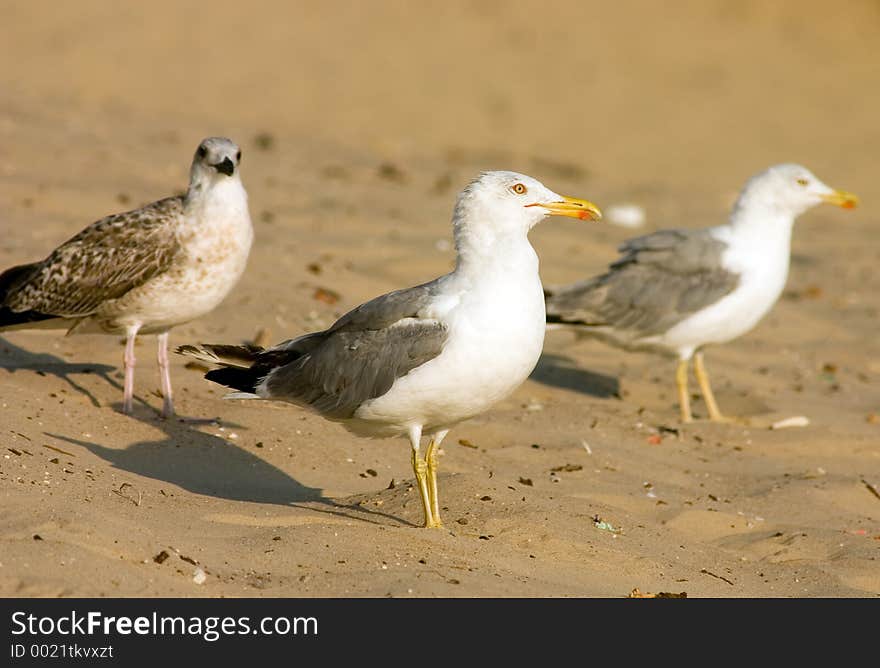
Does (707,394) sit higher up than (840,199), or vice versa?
(840,199)

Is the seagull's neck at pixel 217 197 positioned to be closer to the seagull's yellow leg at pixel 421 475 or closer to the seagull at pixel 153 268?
the seagull at pixel 153 268

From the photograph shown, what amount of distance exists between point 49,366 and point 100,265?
2.67ft

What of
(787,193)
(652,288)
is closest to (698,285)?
(652,288)

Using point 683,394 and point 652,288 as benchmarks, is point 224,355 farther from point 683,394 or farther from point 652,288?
point 652,288

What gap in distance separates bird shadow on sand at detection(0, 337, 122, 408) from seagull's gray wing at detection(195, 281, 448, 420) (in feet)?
5.14

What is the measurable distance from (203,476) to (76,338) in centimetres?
241

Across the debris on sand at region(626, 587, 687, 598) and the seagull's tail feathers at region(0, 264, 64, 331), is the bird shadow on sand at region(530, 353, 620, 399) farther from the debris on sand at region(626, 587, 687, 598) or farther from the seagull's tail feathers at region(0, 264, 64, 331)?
the debris on sand at region(626, 587, 687, 598)

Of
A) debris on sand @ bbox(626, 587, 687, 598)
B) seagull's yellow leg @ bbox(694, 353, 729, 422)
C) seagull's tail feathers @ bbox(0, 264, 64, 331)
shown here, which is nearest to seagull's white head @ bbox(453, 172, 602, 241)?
debris on sand @ bbox(626, 587, 687, 598)

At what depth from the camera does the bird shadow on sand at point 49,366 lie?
298 inches

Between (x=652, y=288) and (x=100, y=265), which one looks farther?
(x=652, y=288)

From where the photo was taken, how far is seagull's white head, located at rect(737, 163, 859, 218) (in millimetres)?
9414

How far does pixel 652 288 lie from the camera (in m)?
9.32

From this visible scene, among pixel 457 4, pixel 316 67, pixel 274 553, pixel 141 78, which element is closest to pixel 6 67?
pixel 141 78

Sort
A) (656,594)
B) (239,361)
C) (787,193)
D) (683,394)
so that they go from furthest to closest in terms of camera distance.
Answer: (787,193), (683,394), (239,361), (656,594)
